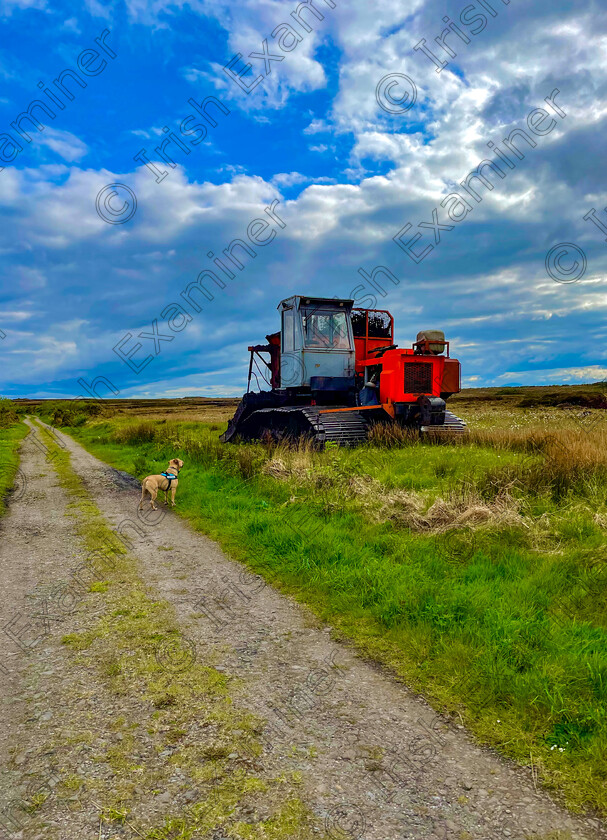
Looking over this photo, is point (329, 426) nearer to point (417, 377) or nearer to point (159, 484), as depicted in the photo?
point (417, 377)

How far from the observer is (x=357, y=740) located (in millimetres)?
3111

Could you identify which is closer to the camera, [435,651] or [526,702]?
[526,702]

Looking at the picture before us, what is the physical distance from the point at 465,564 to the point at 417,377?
25.3 feet

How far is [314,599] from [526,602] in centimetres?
207

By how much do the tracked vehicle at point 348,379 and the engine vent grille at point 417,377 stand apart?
0.08ft

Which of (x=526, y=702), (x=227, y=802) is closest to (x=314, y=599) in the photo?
(x=526, y=702)

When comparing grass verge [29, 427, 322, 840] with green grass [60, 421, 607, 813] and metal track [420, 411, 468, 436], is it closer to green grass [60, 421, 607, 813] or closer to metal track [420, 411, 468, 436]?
green grass [60, 421, 607, 813]

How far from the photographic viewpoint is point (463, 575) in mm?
5484

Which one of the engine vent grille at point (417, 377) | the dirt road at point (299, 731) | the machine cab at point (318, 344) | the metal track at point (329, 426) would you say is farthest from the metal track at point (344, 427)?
the dirt road at point (299, 731)

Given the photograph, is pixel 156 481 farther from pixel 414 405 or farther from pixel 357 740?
pixel 357 740

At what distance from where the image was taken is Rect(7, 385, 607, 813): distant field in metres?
3.37

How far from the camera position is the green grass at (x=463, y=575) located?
3.32 meters

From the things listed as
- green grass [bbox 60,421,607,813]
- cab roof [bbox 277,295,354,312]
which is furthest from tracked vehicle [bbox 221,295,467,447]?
green grass [bbox 60,421,607,813]

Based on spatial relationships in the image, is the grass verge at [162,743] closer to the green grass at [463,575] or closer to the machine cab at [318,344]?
the green grass at [463,575]
